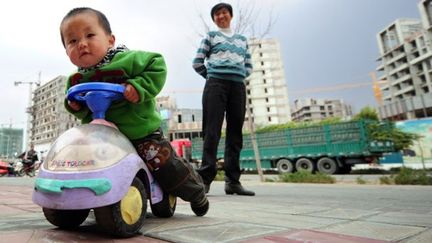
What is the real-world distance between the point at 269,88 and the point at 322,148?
4624 cm

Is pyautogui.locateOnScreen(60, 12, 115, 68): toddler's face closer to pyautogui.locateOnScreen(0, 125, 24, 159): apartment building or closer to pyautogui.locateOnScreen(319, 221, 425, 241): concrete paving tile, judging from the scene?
pyautogui.locateOnScreen(319, 221, 425, 241): concrete paving tile

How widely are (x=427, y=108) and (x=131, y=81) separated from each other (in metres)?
37.7

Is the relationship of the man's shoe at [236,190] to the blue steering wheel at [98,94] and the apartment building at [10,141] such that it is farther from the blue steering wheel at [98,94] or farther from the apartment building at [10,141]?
the apartment building at [10,141]

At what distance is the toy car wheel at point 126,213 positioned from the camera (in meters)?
0.99

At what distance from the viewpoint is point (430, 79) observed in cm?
Result: 4231

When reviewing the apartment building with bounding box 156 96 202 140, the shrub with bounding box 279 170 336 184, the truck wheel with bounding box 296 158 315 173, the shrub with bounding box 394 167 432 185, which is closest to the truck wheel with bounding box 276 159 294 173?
the truck wheel with bounding box 296 158 315 173

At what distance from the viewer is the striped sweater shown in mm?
2846

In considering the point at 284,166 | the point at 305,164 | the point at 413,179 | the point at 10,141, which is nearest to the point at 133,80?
the point at 413,179

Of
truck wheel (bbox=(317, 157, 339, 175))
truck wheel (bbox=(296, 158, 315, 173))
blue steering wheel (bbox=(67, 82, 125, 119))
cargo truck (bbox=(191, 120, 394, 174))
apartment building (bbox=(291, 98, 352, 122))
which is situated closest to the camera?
blue steering wheel (bbox=(67, 82, 125, 119))

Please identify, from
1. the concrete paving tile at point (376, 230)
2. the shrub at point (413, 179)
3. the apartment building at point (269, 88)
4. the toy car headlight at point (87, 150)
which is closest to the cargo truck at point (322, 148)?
the shrub at point (413, 179)

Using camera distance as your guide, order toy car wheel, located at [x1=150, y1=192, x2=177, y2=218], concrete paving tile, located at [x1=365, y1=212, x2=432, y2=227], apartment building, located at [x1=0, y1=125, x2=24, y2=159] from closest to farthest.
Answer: concrete paving tile, located at [x1=365, y1=212, x2=432, y2=227] < toy car wheel, located at [x1=150, y1=192, x2=177, y2=218] < apartment building, located at [x1=0, y1=125, x2=24, y2=159]

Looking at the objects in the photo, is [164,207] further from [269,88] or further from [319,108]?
[319,108]

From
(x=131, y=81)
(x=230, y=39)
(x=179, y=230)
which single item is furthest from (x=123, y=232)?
(x=230, y=39)

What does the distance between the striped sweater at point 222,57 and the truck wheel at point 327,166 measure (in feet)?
28.7
